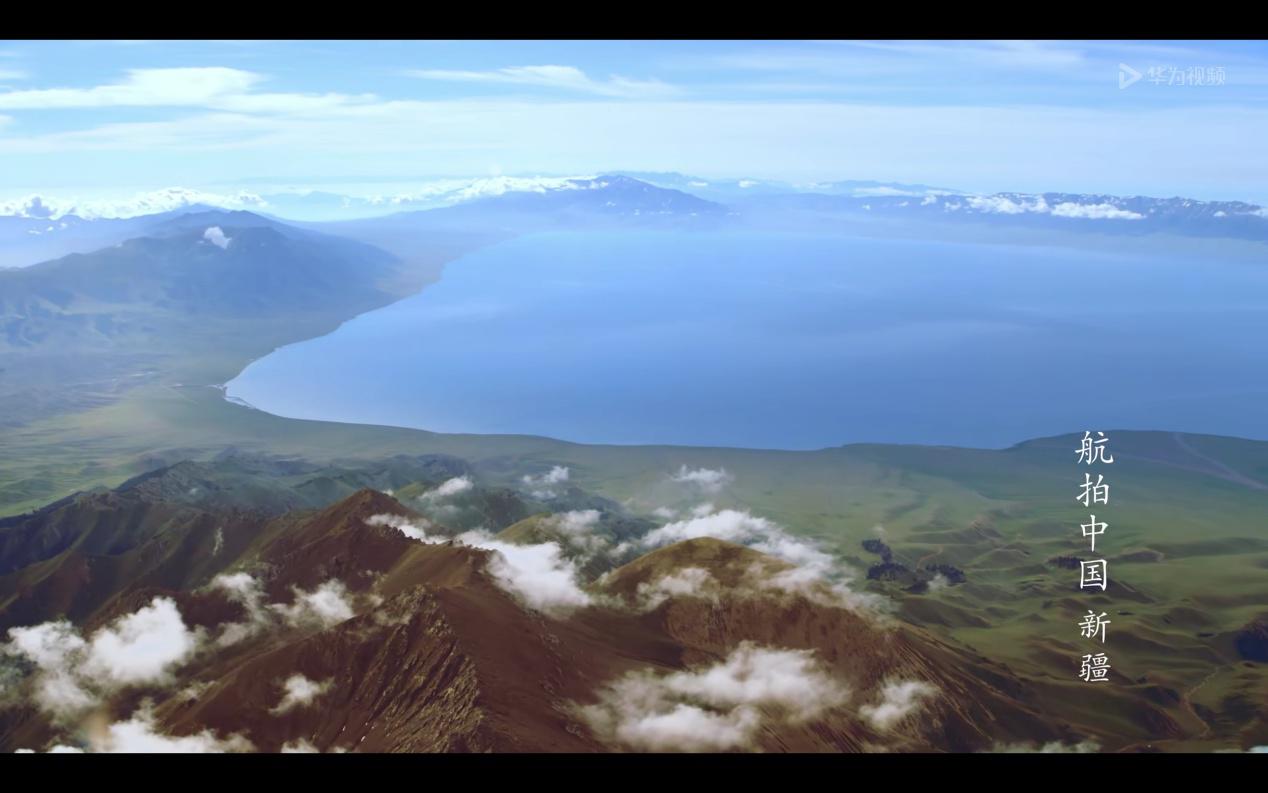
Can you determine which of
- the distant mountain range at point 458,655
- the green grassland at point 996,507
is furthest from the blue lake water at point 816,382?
the distant mountain range at point 458,655

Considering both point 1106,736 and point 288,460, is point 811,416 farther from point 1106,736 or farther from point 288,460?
point 1106,736

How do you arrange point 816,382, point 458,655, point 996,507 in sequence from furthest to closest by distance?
point 816,382 < point 996,507 < point 458,655

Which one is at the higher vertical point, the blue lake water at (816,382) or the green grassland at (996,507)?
the blue lake water at (816,382)

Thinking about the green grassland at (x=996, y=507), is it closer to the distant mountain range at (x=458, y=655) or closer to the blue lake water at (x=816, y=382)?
the blue lake water at (x=816, y=382)

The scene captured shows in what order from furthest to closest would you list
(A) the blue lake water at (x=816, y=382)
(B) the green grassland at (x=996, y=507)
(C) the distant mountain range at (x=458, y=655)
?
1. (A) the blue lake water at (x=816, y=382)
2. (B) the green grassland at (x=996, y=507)
3. (C) the distant mountain range at (x=458, y=655)

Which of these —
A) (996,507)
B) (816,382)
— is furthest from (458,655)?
(816,382)

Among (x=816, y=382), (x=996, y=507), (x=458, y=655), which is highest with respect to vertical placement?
(x=816, y=382)

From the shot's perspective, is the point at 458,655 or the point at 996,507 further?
the point at 996,507

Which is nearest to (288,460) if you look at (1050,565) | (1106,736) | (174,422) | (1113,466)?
(174,422)

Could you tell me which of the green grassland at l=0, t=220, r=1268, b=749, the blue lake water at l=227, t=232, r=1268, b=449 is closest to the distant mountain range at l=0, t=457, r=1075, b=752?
the green grassland at l=0, t=220, r=1268, b=749

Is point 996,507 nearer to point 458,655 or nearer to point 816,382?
point 816,382

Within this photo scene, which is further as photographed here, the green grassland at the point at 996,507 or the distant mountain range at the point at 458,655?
the green grassland at the point at 996,507
